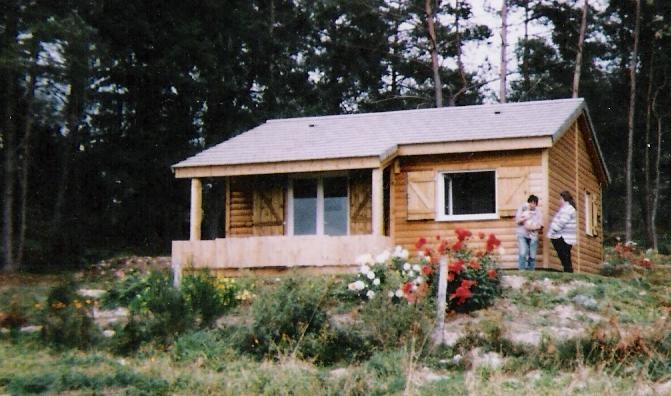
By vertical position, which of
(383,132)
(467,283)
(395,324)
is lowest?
(395,324)

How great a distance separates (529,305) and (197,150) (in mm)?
20367

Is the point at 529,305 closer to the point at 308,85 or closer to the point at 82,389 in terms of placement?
the point at 82,389

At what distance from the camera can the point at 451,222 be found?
1884 cm

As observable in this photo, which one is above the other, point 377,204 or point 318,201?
point 318,201

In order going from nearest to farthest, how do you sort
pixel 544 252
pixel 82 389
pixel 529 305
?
pixel 82 389
pixel 529 305
pixel 544 252

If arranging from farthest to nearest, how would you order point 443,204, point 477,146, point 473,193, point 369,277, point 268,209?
point 268,209 < point 473,193 < point 443,204 < point 477,146 < point 369,277

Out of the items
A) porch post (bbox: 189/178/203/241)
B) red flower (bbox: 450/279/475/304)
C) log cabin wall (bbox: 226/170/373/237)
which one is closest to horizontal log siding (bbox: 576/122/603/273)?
log cabin wall (bbox: 226/170/373/237)

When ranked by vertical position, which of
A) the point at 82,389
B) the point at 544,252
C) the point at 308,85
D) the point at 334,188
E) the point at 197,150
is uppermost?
the point at 308,85

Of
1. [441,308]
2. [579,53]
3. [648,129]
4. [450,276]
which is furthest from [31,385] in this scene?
[648,129]

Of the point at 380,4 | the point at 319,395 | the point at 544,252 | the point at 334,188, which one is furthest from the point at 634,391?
the point at 380,4

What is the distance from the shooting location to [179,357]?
10.5 m

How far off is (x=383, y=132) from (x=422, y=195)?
2.21 meters

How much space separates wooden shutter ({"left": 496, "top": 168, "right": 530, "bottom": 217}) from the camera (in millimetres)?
18312

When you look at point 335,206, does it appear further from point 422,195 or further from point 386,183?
point 422,195
